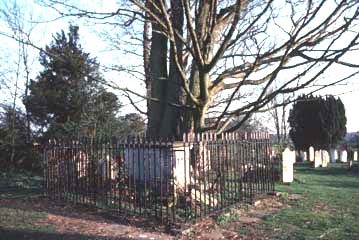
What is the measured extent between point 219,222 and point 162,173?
1576 mm

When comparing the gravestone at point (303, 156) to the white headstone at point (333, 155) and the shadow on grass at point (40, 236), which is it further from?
the shadow on grass at point (40, 236)

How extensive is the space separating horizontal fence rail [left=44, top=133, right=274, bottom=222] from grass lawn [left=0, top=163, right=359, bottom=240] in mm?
535

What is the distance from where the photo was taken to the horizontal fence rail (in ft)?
32.1

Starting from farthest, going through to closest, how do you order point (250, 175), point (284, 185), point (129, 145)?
point (284, 185)
point (250, 175)
point (129, 145)

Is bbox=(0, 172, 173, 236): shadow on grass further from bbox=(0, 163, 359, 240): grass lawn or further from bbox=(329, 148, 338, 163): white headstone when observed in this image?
bbox=(329, 148, 338, 163): white headstone

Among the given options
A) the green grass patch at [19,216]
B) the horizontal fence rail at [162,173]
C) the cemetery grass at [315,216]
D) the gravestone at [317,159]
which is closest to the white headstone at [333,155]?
the gravestone at [317,159]

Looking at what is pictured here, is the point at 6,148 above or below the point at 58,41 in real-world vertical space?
below

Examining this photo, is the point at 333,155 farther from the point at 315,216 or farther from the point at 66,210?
the point at 66,210

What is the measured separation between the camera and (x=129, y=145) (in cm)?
1005

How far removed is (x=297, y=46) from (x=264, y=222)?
16.1ft

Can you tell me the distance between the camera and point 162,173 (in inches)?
393

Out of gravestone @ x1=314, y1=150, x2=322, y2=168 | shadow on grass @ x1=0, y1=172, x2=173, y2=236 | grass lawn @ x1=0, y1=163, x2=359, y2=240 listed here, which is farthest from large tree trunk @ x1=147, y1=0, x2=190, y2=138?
gravestone @ x1=314, y1=150, x2=322, y2=168

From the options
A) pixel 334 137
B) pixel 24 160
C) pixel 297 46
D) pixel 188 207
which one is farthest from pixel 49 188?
pixel 334 137

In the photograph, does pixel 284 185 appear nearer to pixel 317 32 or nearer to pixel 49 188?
pixel 317 32
